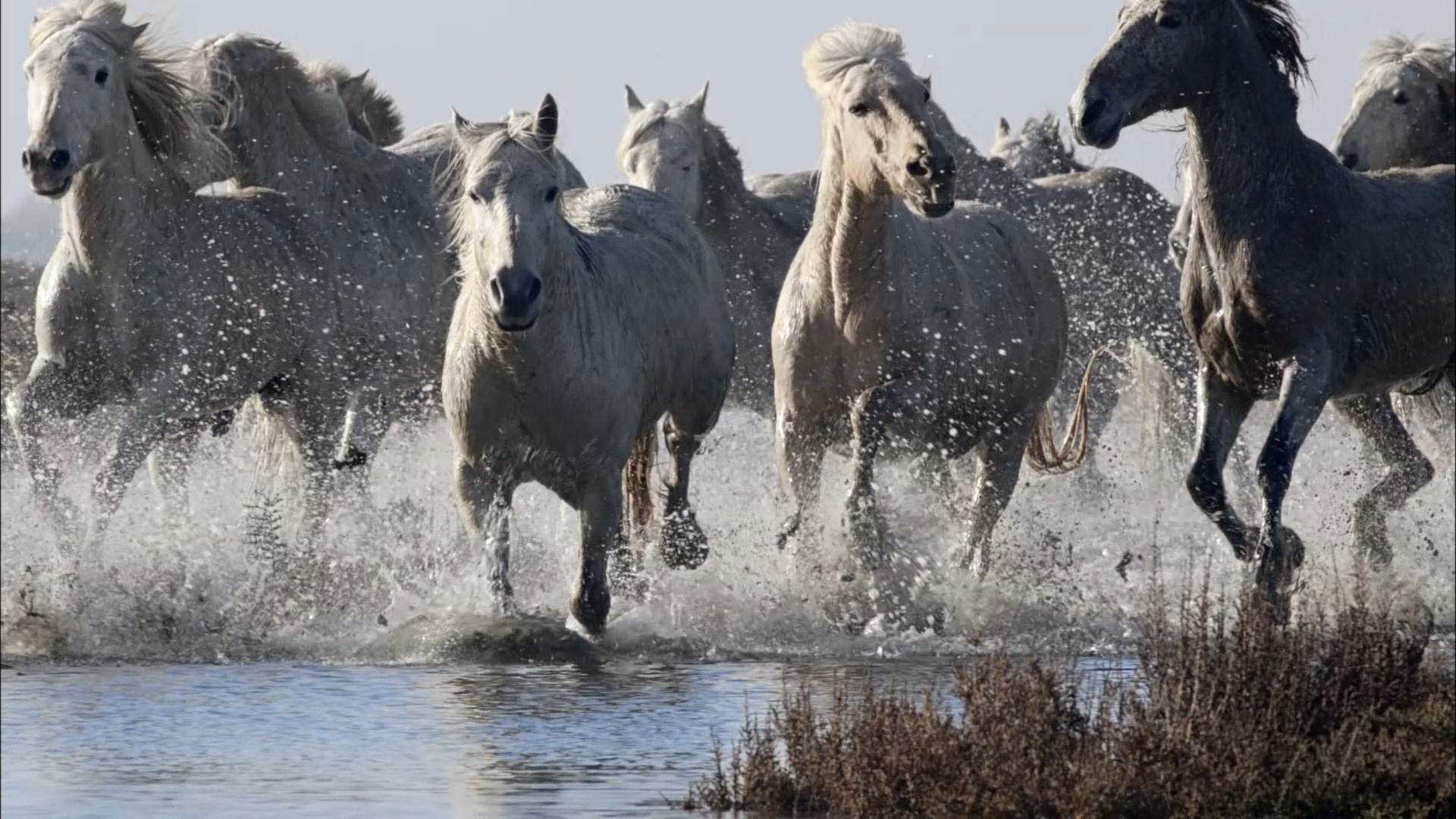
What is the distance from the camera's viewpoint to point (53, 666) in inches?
376

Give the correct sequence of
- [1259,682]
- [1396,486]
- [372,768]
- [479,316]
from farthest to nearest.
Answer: [1396,486], [479,316], [372,768], [1259,682]

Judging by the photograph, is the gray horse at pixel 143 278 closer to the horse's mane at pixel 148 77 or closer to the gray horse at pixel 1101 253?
the horse's mane at pixel 148 77

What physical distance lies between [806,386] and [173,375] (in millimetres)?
2573

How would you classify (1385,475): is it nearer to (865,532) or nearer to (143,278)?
(865,532)

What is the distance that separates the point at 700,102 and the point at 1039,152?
4495mm

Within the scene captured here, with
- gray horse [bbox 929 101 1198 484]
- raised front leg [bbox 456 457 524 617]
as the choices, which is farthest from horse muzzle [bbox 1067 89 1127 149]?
gray horse [bbox 929 101 1198 484]

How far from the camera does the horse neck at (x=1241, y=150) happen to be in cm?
983

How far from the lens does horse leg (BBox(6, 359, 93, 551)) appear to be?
10.5 m

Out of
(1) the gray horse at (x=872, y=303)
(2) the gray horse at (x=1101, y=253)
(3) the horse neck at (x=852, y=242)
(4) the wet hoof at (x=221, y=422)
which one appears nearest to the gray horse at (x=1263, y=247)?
(1) the gray horse at (x=872, y=303)

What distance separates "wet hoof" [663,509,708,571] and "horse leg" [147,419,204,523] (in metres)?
A: 2.28

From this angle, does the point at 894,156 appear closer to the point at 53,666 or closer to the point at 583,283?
the point at 583,283

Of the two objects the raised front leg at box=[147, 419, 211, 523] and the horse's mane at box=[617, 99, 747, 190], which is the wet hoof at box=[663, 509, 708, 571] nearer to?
the raised front leg at box=[147, 419, 211, 523]

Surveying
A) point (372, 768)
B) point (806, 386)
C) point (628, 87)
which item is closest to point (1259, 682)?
point (372, 768)

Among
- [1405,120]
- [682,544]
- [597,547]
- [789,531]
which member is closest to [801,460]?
[789,531]
